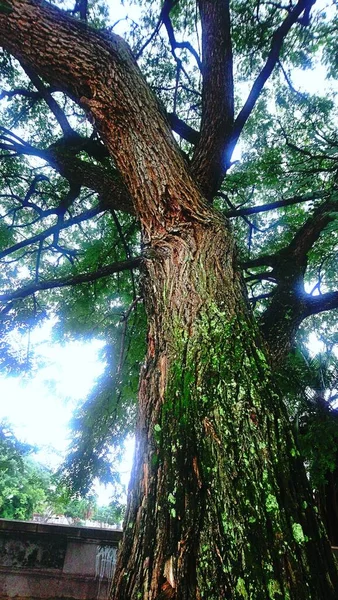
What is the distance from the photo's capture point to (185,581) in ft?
3.00

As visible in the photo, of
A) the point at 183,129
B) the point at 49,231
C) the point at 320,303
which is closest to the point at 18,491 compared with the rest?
the point at 49,231

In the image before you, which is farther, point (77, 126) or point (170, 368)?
point (77, 126)

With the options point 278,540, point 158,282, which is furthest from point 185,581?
point 158,282

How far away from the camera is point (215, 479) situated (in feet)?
3.54

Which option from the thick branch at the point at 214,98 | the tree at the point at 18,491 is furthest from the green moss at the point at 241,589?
the tree at the point at 18,491

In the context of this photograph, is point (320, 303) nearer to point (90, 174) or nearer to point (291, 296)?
point (291, 296)

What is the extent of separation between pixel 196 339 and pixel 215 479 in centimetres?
60

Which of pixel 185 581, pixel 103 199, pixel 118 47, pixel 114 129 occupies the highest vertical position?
pixel 118 47

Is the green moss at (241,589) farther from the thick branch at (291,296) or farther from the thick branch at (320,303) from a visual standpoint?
the thick branch at (320,303)

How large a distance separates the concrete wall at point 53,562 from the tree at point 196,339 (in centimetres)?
232

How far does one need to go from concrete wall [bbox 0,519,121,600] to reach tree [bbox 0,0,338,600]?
2.32m

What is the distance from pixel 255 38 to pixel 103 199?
358cm

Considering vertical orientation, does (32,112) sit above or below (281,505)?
above

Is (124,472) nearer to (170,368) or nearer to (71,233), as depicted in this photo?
(71,233)
